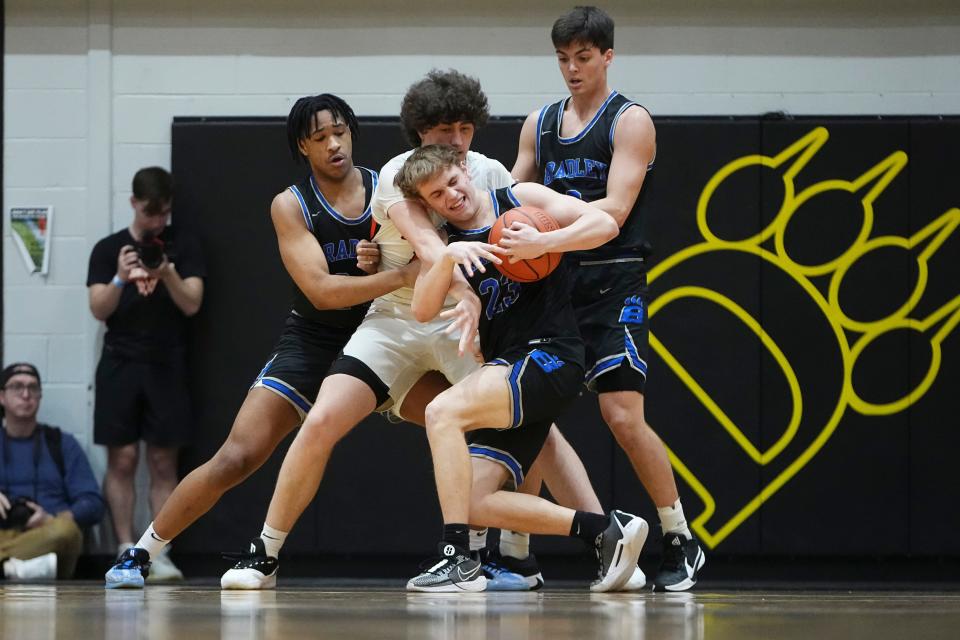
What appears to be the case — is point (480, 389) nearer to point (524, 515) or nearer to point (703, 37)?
point (524, 515)

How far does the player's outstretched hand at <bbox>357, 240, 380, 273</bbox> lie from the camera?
4188 mm

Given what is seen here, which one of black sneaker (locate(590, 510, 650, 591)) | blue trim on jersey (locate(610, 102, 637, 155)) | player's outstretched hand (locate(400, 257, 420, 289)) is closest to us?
black sneaker (locate(590, 510, 650, 591))

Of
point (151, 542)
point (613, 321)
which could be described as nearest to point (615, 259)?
point (613, 321)

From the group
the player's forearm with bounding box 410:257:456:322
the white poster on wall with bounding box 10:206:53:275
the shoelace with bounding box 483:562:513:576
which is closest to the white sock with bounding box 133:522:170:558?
the shoelace with bounding box 483:562:513:576

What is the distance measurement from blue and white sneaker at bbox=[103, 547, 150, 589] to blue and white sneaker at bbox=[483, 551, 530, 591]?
3.73 ft

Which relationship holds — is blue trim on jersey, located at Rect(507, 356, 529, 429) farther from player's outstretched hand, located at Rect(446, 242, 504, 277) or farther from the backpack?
the backpack

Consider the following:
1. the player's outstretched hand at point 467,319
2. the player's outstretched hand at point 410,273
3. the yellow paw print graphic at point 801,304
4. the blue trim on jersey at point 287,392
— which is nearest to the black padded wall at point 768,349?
the yellow paw print graphic at point 801,304

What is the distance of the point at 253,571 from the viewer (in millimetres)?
4066

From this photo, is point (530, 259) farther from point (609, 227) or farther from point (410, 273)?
point (410, 273)

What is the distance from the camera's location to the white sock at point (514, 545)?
4449 millimetres

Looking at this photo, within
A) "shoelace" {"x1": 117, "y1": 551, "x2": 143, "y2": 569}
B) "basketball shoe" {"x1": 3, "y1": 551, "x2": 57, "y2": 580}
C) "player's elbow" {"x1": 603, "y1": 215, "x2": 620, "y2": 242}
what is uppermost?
"player's elbow" {"x1": 603, "y1": 215, "x2": 620, "y2": 242}

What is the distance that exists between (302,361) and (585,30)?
143cm

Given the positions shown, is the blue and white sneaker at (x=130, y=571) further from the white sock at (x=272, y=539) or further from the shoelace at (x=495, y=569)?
the shoelace at (x=495, y=569)

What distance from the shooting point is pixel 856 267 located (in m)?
6.83
